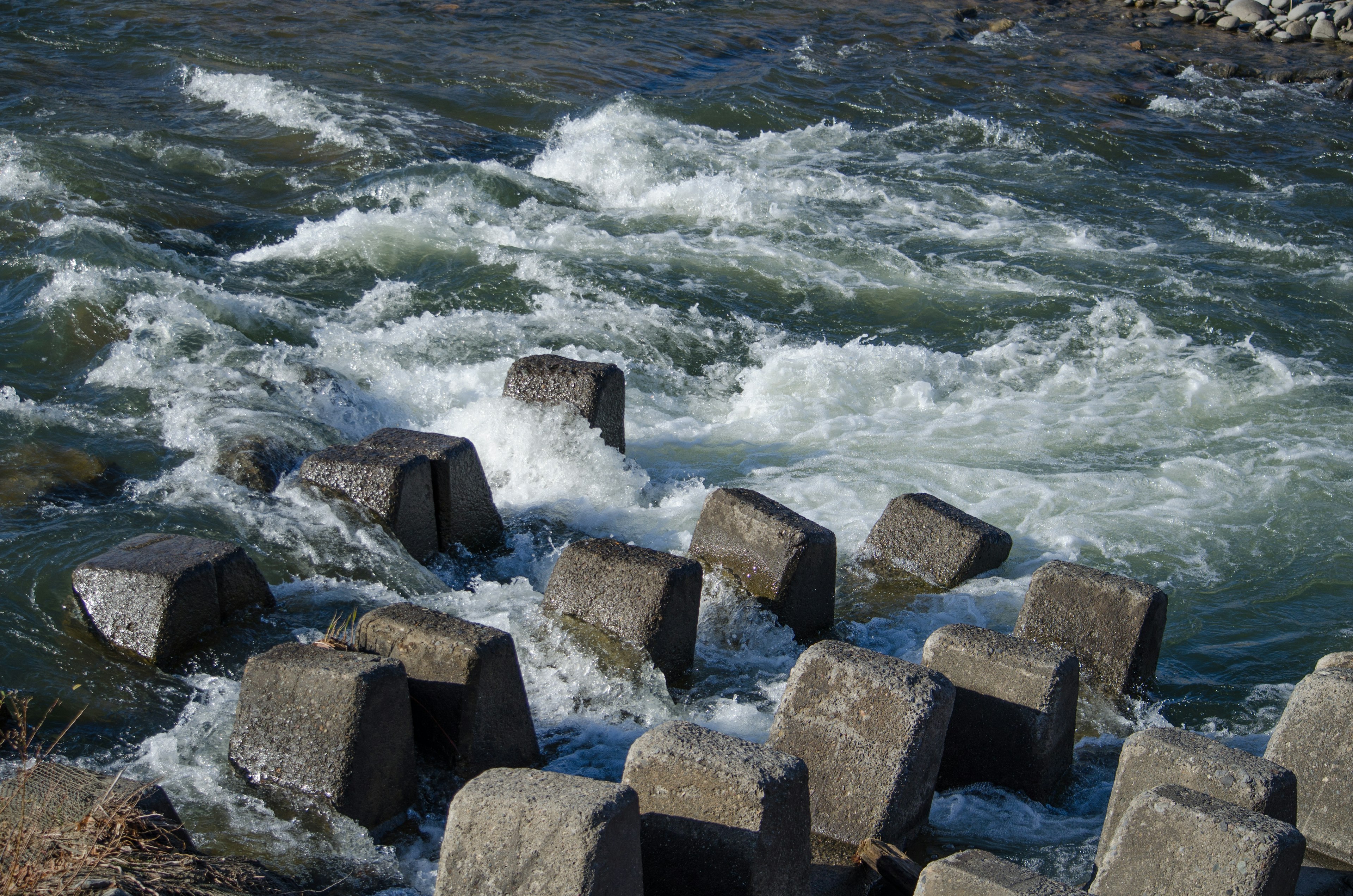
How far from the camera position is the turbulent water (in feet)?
15.5

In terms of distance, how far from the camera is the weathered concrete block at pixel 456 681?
3.85 m

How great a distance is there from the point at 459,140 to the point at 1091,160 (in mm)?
7262

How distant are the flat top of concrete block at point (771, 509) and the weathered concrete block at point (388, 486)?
132 centimetres

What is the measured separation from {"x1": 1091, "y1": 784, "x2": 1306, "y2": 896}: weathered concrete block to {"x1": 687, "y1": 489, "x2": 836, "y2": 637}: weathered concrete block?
199 centimetres

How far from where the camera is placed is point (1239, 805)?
11.0ft

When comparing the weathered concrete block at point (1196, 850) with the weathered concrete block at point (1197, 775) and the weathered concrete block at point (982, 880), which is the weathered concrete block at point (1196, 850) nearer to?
the weathered concrete block at point (1197, 775)

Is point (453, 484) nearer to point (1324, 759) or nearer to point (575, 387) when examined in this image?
point (575, 387)

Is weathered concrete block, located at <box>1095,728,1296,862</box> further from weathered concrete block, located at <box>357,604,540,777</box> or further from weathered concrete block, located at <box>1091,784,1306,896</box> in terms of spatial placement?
weathered concrete block, located at <box>357,604,540,777</box>

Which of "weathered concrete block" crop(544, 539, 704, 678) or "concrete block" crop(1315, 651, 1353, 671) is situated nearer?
"concrete block" crop(1315, 651, 1353, 671)

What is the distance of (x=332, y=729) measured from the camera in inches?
142

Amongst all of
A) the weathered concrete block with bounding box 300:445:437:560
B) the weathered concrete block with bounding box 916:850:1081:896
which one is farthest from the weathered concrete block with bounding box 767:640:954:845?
the weathered concrete block with bounding box 300:445:437:560

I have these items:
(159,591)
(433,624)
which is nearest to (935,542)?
(433,624)

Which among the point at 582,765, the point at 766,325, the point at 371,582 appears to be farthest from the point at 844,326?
the point at 582,765

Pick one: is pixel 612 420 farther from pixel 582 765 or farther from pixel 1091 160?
pixel 1091 160
